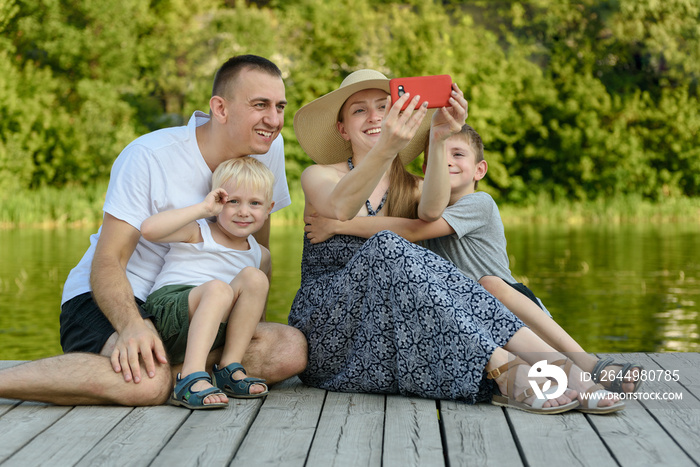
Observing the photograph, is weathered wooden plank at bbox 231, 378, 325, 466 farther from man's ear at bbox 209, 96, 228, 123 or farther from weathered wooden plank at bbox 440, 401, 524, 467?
man's ear at bbox 209, 96, 228, 123

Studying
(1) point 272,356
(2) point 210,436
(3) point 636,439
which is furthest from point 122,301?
(3) point 636,439

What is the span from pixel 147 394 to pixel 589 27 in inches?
885

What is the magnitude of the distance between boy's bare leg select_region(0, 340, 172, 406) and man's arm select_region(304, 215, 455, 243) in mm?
904

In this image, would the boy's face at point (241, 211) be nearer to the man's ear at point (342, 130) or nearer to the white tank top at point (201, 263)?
the white tank top at point (201, 263)

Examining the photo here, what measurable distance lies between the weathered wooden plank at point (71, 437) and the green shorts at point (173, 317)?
1.06 ft

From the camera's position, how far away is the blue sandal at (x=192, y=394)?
295 centimetres

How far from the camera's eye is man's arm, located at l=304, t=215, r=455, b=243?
11.5ft

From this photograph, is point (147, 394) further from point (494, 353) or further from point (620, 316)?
point (620, 316)

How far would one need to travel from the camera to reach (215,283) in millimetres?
3148

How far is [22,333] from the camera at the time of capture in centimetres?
679

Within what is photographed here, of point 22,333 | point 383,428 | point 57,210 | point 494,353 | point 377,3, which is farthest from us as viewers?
point 377,3

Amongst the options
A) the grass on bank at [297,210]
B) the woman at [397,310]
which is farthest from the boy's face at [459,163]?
the grass on bank at [297,210]

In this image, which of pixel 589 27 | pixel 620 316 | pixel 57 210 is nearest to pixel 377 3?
pixel 589 27

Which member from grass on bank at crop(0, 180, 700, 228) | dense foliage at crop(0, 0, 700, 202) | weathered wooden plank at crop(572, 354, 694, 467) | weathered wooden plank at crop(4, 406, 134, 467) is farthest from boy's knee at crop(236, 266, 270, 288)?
dense foliage at crop(0, 0, 700, 202)
